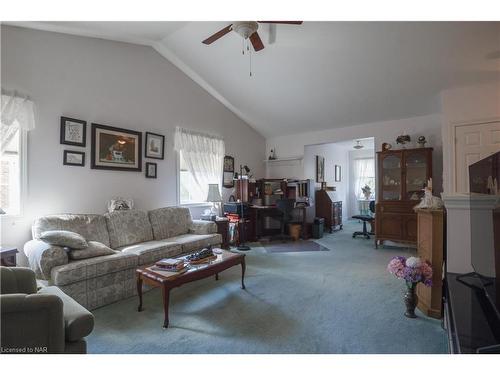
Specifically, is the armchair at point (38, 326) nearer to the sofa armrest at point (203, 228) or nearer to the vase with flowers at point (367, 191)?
the sofa armrest at point (203, 228)

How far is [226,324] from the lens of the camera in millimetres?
2061

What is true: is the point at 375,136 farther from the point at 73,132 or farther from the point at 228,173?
the point at 73,132

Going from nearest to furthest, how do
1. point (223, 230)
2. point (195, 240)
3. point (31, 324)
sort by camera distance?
point (31, 324)
point (195, 240)
point (223, 230)

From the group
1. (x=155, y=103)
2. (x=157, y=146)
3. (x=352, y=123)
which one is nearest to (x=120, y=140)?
(x=157, y=146)

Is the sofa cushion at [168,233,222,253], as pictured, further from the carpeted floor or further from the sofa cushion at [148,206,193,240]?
the carpeted floor

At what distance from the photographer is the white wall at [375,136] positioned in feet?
14.5

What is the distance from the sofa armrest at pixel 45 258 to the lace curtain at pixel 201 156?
2.42 metres

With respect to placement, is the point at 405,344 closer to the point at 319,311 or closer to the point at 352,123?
the point at 319,311

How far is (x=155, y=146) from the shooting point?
13.2 ft

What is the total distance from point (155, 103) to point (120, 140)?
88cm

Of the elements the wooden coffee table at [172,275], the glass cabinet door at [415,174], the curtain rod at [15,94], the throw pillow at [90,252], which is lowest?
the wooden coffee table at [172,275]

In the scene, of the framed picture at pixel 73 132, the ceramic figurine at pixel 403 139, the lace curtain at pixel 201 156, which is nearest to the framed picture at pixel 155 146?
the lace curtain at pixel 201 156

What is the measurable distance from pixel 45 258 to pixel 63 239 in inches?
8.8

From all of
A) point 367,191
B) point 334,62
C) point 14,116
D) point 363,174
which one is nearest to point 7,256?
point 14,116
